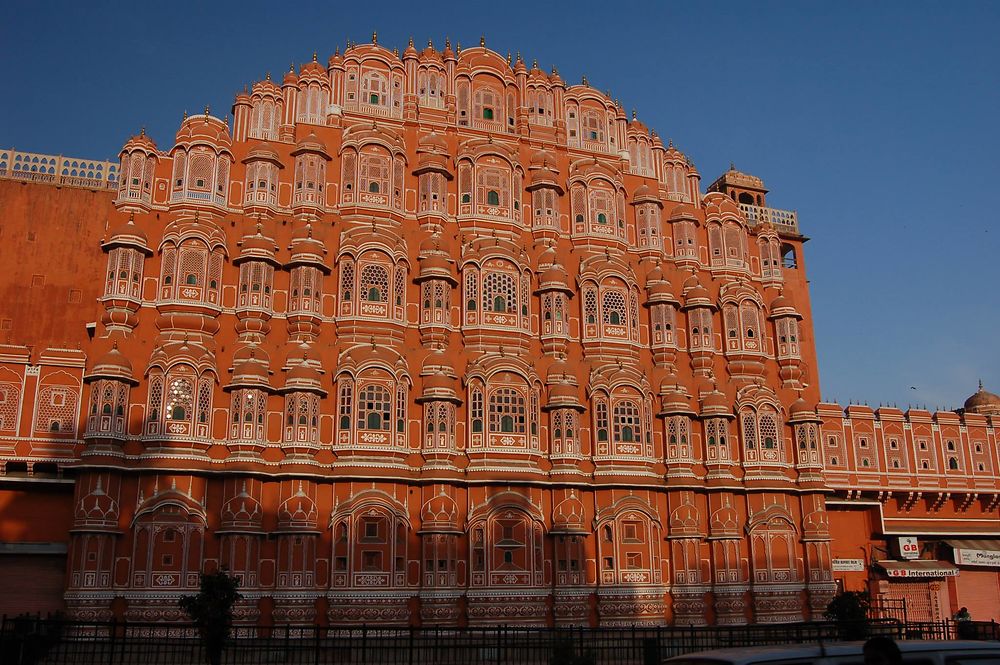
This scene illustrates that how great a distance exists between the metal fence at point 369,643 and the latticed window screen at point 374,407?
6.13m

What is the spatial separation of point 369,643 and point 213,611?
7188mm

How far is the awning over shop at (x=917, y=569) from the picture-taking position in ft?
114

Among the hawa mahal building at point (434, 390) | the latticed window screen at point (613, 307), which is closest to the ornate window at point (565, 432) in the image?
the hawa mahal building at point (434, 390)

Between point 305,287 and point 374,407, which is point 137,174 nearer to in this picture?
point 305,287

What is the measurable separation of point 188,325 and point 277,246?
3.85 m

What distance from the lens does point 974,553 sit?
36062 millimetres

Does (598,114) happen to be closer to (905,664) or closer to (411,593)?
(411,593)

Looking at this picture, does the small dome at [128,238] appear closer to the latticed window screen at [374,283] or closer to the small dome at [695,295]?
the latticed window screen at [374,283]

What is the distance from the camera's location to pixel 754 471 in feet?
108

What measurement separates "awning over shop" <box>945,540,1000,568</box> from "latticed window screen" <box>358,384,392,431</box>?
22491 millimetres

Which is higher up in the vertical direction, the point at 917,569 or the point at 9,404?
the point at 9,404

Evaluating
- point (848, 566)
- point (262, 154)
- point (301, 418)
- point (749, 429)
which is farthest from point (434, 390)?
point (848, 566)

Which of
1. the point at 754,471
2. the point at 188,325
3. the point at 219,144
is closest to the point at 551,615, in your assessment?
the point at 754,471

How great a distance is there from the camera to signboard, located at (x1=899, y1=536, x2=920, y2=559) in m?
35.5
